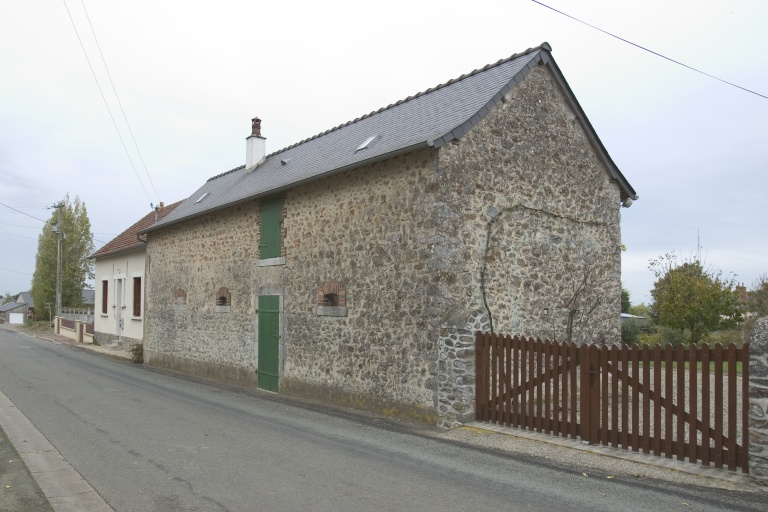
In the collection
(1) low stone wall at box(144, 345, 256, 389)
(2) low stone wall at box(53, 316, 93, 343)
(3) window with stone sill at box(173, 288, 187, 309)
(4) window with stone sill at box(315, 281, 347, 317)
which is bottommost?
(2) low stone wall at box(53, 316, 93, 343)

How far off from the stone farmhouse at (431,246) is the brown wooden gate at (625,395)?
464 millimetres

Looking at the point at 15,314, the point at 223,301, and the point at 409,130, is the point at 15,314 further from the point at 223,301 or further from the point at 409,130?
the point at 409,130

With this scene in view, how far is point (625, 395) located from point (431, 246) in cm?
337

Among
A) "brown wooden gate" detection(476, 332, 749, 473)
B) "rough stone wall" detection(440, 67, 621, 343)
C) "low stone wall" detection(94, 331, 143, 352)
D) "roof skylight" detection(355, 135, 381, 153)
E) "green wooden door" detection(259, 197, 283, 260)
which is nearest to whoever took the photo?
"brown wooden gate" detection(476, 332, 749, 473)

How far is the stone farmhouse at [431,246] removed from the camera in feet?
29.2

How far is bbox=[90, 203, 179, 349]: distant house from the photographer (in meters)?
22.3

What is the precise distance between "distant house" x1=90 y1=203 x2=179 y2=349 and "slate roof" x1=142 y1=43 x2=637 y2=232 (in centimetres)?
782

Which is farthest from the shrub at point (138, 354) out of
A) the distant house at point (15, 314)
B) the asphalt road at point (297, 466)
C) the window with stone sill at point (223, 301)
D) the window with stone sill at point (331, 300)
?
the distant house at point (15, 314)

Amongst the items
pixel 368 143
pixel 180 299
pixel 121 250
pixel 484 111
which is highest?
pixel 484 111

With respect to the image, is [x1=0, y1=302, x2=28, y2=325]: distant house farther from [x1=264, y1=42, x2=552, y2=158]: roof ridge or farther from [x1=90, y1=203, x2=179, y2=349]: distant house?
[x1=264, y1=42, x2=552, y2=158]: roof ridge

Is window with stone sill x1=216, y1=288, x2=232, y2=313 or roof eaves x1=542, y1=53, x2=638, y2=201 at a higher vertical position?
roof eaves x1=542, y1=53, x2=638, y2=201

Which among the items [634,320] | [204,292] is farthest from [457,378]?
[634,320]

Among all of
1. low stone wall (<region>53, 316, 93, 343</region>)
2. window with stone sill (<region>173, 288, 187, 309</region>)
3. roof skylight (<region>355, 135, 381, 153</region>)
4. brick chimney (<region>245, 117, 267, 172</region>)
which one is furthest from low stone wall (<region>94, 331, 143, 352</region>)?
roof skylight (<region>355, 135, 381, 153</region>)

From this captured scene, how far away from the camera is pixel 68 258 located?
49.3 metres
